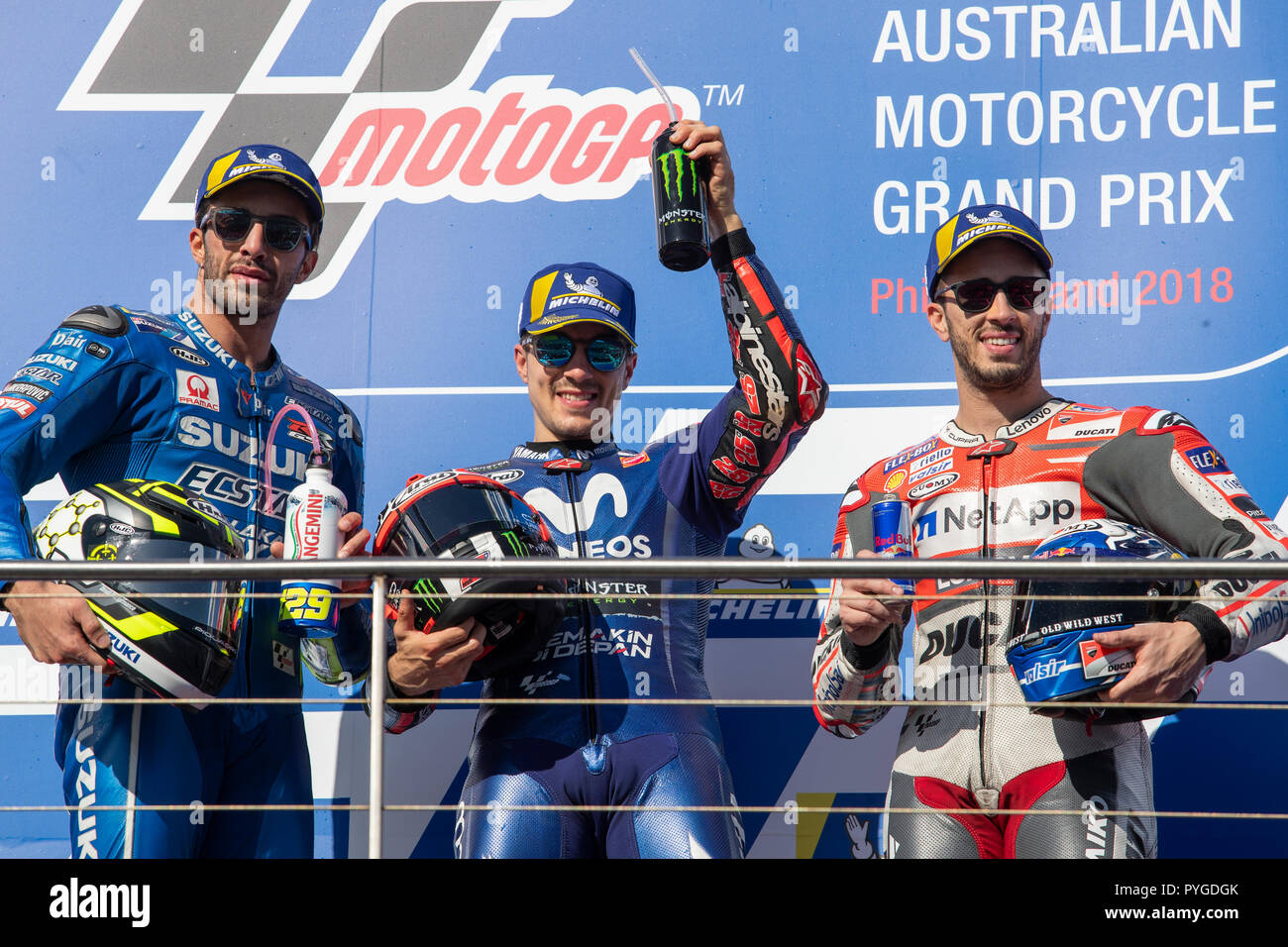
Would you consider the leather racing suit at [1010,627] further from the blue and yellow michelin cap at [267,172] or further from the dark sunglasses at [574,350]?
the blue and yellow michelin cap at [267,172]

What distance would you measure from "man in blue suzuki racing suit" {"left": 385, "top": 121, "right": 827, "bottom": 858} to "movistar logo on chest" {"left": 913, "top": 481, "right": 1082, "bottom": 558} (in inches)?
12.3

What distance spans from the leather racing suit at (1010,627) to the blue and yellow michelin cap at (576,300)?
1.93ft

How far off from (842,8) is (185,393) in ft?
6.37

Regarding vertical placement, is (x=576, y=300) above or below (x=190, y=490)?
above

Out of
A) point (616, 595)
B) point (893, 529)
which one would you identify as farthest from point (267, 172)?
point (893, 529)

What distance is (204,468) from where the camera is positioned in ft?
8.96

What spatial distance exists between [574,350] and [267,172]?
0.73 m

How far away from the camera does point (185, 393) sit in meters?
2.75

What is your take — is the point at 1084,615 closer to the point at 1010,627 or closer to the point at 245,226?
the point at 1010,627

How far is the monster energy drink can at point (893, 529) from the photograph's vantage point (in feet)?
7.42

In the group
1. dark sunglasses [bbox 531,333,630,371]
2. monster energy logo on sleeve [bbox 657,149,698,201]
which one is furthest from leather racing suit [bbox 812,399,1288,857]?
monster energy logo on sleeve [bbox 657,149,698,201]

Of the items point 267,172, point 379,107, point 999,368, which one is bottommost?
point 999,368

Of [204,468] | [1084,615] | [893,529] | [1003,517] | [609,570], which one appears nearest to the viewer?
[609,570]
